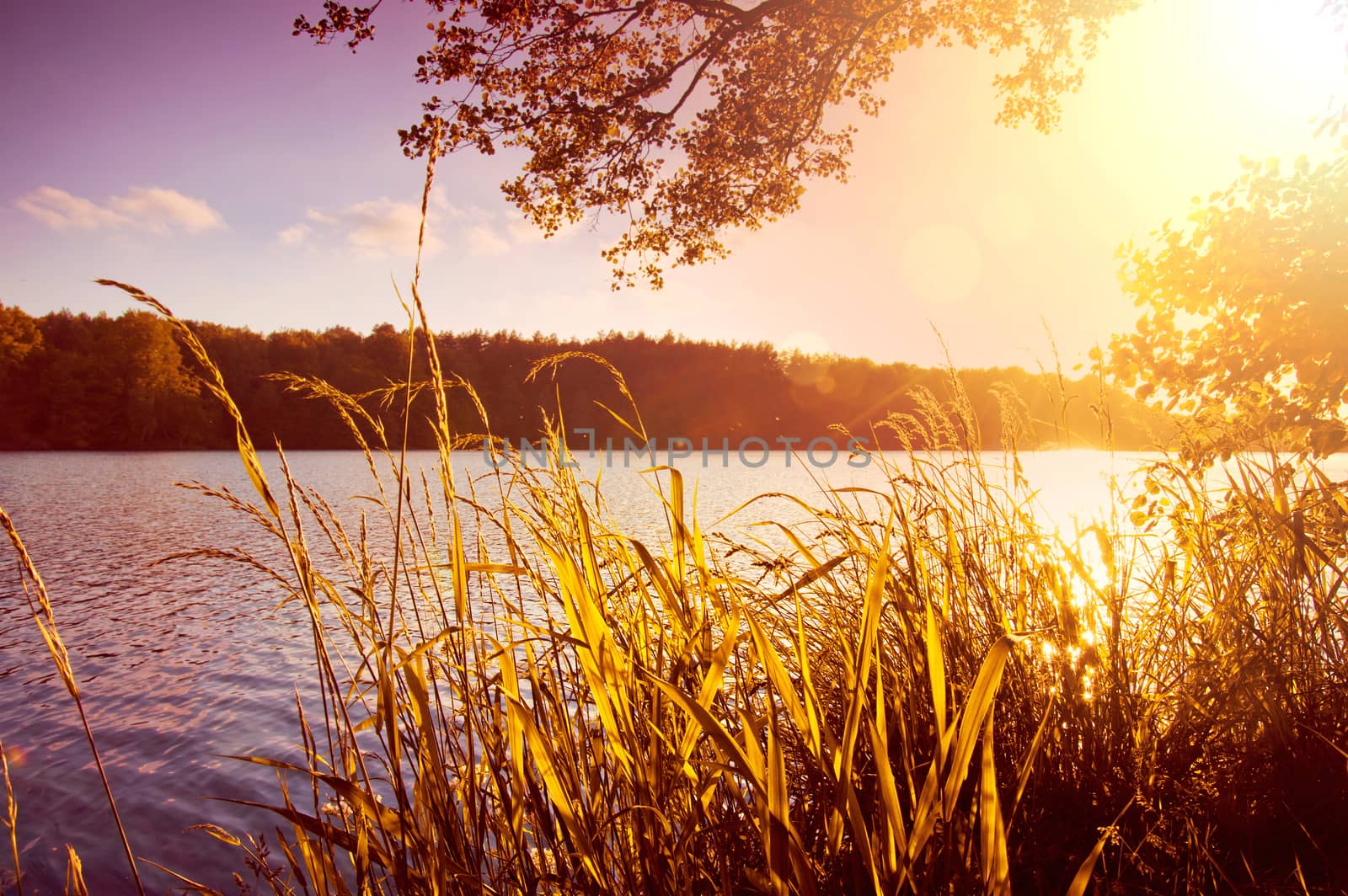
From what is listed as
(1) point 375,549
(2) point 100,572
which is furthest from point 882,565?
(2) point 100,572

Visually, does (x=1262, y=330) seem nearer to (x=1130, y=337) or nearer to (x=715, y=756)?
(x=1130, y=337)

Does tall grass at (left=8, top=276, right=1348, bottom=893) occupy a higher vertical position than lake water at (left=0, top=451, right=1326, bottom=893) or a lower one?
higher

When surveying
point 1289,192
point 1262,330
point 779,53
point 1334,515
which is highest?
point 779,53

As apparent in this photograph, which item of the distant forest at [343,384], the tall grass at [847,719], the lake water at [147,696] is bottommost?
the lake water at [147,696]

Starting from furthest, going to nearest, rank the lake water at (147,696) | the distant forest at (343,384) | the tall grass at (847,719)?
the distant forest at (343,384), the lake water at (147,696), the tall grass at (847,719)

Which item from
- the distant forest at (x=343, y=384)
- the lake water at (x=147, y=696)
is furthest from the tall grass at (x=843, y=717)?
the distant forest at (x=343, y=384)

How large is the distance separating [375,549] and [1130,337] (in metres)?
10.9

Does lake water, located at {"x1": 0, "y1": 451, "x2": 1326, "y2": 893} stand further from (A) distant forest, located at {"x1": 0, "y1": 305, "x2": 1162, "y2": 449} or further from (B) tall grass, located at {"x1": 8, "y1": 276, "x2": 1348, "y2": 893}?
(A) distant forest, located at {"x1": 0, "y1": 305, "x2": 1162, "y2": 449}

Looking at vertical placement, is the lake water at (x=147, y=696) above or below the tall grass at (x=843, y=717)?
below

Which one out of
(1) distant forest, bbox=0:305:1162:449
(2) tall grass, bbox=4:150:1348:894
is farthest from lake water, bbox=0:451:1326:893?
(1) distant forest, bbox=0:305:1162:449

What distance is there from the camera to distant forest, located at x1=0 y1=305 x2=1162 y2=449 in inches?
1900

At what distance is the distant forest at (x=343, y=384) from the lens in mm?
48250

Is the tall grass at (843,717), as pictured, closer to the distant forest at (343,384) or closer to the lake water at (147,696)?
the lake water at (147,696)

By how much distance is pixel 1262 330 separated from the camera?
371 centimetres
